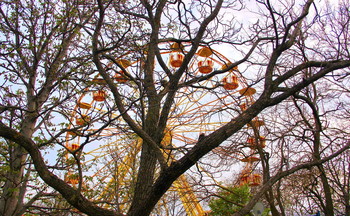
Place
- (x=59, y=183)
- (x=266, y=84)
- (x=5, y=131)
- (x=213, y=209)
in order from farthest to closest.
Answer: (x=213, y=209), (x=266, y=84), (x=59, y=183), (x=5, y=131)

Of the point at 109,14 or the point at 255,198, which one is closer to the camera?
the point at 255,198

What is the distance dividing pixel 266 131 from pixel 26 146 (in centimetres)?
547

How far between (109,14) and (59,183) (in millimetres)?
3600

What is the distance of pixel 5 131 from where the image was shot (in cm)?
386

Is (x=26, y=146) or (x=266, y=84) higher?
(x=266, y=84)

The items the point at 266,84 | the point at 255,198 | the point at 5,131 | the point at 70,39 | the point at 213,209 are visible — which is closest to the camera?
the point at 5,131

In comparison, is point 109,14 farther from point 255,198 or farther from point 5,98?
point 255,198

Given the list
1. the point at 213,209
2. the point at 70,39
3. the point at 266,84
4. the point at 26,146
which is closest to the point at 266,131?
the point at 266,84

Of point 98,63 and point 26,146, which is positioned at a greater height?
point 98,63

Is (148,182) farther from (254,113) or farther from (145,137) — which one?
(254,113)

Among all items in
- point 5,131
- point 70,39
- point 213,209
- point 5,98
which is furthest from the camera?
point 213,209

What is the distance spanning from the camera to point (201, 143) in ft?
13.1

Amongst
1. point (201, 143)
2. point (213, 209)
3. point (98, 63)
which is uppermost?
point (213, 209)

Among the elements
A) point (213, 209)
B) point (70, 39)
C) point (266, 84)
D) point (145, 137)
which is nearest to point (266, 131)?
point (266, 84)
